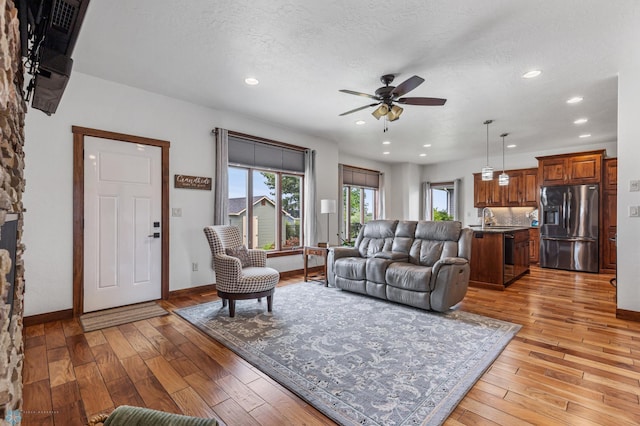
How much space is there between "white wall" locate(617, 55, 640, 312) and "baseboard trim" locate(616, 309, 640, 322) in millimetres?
39

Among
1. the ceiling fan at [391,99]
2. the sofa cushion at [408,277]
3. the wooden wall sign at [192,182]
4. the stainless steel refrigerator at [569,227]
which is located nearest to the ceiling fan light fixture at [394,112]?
the ceiling fan at [391,99]

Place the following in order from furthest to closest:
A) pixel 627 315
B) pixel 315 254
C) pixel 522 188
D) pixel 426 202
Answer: pixel 426 202 → pixel 522 188 → pixel 315 254 → pixel 627 315

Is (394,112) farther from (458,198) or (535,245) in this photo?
(458,198)

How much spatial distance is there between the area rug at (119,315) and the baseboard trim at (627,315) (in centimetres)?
503

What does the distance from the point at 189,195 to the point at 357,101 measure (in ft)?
8.71

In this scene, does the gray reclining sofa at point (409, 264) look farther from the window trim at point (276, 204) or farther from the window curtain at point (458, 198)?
the window curtain at point (458, 198)

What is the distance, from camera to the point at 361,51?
285 cm

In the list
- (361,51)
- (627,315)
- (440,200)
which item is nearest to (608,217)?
(627,315)

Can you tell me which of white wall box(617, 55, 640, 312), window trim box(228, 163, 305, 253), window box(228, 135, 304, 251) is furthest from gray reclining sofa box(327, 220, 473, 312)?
white wall box(617, 55, 640, 312)

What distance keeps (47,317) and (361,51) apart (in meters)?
4.16

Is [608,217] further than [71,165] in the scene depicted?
Yes

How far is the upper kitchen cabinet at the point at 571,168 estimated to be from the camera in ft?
19.4

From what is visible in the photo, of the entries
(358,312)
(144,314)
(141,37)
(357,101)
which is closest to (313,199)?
(357,101)

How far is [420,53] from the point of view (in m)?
2.87
